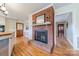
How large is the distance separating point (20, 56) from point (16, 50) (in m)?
0.17

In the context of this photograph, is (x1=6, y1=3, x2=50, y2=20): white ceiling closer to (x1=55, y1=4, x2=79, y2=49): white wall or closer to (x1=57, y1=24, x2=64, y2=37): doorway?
(x1=55, y1=4, x2=79, y2=49): white wall

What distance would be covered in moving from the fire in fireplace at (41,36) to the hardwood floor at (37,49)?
19 cm

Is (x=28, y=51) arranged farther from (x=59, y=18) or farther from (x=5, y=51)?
(x=59, y=18)

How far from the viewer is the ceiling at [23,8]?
160 cm

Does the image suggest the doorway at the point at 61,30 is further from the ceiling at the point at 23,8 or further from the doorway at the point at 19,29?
the doorway at the point at 19,29

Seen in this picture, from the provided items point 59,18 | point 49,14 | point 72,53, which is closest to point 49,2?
point 49,14

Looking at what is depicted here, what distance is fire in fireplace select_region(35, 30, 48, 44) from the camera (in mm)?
1772

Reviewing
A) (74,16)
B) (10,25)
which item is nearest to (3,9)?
(10,25)

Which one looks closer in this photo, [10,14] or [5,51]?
[5,51]

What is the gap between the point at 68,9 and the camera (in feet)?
5.40

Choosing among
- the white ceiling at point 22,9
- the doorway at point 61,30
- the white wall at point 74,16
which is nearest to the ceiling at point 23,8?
the white ceiling at point 22,9

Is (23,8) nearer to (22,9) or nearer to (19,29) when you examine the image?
(22,9)

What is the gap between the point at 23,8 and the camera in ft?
5.56

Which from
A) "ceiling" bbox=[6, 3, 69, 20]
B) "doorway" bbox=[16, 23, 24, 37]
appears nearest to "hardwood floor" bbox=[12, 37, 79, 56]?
"doorway" bbox=[16, 23, 24, 37]
